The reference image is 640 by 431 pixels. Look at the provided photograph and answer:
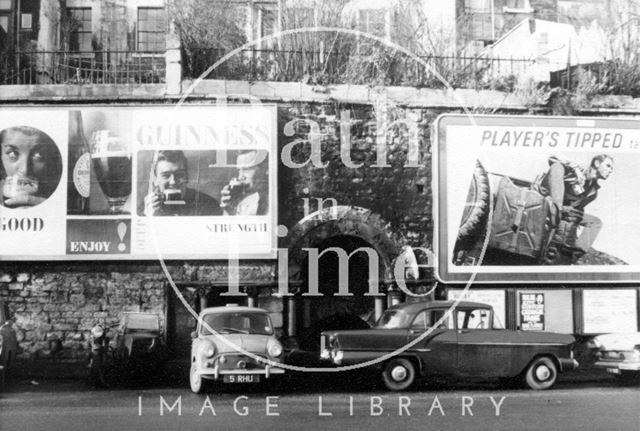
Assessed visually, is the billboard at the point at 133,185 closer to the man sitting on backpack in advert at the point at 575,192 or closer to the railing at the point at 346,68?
the railing at the point at 346,68

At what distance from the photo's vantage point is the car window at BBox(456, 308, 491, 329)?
11.3 meters

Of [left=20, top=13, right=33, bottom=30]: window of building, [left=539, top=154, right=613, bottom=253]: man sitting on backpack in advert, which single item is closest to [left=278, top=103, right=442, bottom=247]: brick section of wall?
[left=539, top=154, right=613, bottom=253]: man sitting on backpack in advert

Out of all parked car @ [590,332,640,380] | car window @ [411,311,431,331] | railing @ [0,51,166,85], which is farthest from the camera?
railing @ [0,51,166,85]

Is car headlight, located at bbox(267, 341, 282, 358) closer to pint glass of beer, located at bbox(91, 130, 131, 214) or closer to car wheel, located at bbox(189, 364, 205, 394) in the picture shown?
car wheel, located at bbox(189, 364, 205, 394)

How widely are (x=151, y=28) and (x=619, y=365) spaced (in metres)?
11.1

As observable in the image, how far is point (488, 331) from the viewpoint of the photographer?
11227 millimetres

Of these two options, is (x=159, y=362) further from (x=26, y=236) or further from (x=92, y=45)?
(x=92, y=45)

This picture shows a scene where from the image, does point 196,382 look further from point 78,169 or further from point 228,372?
point 78,169

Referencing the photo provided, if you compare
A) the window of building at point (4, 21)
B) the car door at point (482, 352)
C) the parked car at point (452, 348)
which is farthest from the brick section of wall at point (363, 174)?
the window of building at point (4, 21)

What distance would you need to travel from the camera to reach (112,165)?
13.7 meters

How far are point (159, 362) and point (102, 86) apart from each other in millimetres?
5267

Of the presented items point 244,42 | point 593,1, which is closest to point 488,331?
point 244,42

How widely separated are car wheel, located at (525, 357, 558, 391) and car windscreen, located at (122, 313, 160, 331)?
6.11 metres

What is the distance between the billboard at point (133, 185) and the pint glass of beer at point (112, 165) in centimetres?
2
